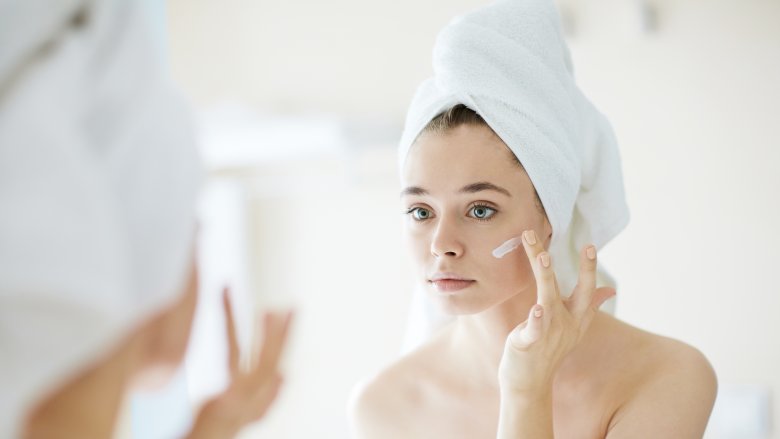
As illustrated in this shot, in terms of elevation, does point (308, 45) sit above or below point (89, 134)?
above

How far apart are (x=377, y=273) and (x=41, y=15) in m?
2.19

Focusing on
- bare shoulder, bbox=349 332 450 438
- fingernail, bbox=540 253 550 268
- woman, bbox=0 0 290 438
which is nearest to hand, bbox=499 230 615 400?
fingernail, bbox=540 253 550 268

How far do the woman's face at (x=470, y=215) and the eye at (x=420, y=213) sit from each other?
1 centimetres

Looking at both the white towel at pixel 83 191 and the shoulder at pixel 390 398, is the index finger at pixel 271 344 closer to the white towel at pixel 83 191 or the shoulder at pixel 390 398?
the white towel at pixel 83 191

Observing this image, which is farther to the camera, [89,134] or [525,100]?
[525,100]

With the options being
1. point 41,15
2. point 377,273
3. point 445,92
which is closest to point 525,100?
point 445,92

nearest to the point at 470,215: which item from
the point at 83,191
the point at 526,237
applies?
the point at 526,237

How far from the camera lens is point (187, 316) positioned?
0.71 meters

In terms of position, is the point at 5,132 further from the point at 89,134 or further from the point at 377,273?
the point at 377,273

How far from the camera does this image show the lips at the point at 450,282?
1168 mm

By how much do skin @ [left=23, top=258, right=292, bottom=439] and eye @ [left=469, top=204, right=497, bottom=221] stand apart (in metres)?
0.47

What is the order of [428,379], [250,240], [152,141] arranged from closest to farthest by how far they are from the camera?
[152,141], [428,379], [250,240]

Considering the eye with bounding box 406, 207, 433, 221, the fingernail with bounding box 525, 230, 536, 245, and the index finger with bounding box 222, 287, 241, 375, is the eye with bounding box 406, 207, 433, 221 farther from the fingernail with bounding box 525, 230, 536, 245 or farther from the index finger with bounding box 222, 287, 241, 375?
the index finger with bounding box 222, 287, 241, 375

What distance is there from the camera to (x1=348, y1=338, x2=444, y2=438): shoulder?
1378 millimetres
